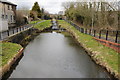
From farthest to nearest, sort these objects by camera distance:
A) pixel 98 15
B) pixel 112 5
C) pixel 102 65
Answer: pixel 98 15 < pixel 112 5 < pixel 102 65

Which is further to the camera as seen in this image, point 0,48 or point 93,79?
point 0,48

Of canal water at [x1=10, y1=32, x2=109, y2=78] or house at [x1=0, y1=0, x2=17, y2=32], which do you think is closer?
canal water at [x1=10, y1=32, x2=109, y2=78]

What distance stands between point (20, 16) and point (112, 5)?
63.2 feet

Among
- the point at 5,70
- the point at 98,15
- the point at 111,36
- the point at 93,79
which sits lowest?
the point at 93,79

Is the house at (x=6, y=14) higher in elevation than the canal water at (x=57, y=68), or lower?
higher

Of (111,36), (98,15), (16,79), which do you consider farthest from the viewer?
(98,15)

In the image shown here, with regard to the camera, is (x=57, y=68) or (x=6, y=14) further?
(x=6, y=14)

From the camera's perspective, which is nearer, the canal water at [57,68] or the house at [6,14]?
the canal water at [57,68]

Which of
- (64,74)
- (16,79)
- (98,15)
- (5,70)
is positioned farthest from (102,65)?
(98,15)

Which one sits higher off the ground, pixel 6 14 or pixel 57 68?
pixel 6 14

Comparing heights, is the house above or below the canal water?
above

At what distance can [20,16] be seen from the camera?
2748 centimetres

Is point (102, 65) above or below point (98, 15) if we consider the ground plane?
below

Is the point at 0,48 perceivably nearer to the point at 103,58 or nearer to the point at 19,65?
the point at 19,65
